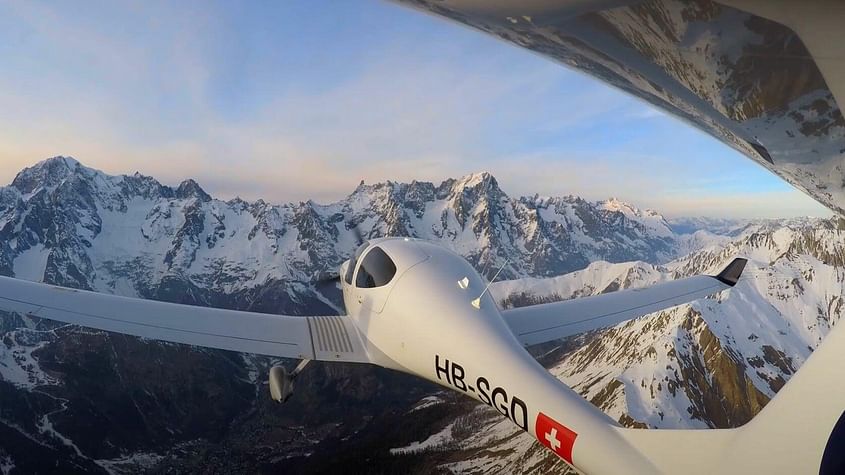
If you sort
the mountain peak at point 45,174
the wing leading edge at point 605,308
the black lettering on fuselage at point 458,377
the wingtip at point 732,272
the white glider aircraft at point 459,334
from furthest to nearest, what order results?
the mountain peak at point 45,174
the wingtip at point 732,272
the wing leading edge at point 605,308
the black lettering on fuselage at point 458,377
the white glider aircraft at point 459,334

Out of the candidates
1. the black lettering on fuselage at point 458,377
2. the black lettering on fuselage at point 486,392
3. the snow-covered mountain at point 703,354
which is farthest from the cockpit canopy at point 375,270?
the snow-covered mountain at point 703,354

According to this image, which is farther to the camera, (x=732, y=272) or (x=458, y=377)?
(x=732, y=272)

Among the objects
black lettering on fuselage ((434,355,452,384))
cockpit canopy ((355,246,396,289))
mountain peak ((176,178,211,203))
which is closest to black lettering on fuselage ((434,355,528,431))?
black lettering on fuselage ((434,355,452,384))

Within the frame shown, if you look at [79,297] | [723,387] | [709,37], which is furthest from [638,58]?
[723,387]

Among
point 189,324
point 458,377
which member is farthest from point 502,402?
point 189,324

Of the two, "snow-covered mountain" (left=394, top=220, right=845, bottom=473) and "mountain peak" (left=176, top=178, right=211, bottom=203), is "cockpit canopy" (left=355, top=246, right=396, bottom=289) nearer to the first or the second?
"snow-covered mountain" (left=394, top=220, right=845, bottom=473)

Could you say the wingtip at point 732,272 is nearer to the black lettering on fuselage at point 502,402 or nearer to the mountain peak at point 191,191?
the black lettering on fuselage at point 502,402

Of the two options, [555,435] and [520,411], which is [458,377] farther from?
[555,435]
